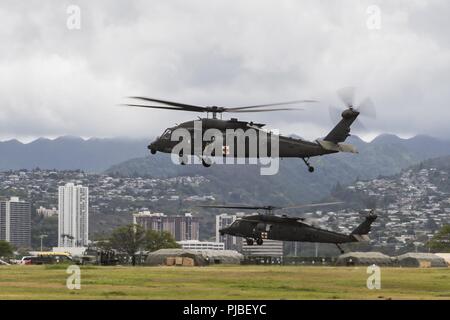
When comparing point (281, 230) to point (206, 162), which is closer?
point (206, 162)

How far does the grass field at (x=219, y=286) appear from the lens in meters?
82.8

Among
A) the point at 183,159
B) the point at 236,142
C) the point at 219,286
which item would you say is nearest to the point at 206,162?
the point at 183,159

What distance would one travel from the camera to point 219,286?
311ft

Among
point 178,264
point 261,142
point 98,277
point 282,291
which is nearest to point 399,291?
point 282,291

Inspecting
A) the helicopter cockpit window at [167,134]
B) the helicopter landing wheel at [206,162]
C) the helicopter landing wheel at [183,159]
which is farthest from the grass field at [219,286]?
the helicopter cockpit window at [167,134]

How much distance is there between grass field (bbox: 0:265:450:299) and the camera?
271ft

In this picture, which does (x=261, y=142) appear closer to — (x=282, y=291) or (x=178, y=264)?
(x=282, y=291)

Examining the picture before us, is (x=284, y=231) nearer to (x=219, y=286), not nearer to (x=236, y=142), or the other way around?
(x=236, y=142)

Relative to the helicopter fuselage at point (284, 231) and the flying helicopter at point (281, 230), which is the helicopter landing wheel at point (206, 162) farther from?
the helicopter fuselage at point (284, 231)

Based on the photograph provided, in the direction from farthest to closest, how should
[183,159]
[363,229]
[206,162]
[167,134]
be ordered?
[363,229] < [167,134] < [183,159] < [206,162]

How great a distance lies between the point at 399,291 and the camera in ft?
302

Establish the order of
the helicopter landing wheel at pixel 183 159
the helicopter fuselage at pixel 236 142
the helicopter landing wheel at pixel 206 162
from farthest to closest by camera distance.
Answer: the helicopter fuselage at pixel 236 142, the helicopter landing wheel at pixel 206 162, the helicopter landing wheel at pixel 183 159

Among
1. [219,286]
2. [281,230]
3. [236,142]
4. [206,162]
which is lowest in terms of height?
[219,286]
